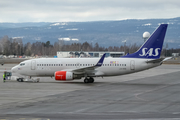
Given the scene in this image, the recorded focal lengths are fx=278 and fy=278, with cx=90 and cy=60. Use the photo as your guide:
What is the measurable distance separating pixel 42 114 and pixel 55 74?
57.3ft

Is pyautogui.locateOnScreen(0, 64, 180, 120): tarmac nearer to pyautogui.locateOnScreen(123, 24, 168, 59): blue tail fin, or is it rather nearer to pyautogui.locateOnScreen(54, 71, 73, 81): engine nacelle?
pyautogui.locateOnScreen(54, 71, 73, 81): engine nacelle

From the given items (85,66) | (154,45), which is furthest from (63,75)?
(154,45)

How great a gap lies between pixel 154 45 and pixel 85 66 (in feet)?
31.6

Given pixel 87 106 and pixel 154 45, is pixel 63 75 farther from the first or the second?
pixel 87 106

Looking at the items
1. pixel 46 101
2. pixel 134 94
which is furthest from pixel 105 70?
pixel 46 101

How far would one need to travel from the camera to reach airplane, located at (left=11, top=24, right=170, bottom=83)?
36.2 m

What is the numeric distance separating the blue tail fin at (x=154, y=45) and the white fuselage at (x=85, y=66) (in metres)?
1.01

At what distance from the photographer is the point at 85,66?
37750mm

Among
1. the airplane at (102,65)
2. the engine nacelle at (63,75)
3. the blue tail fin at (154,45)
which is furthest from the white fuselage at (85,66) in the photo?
the engine nacelle at (63,75)

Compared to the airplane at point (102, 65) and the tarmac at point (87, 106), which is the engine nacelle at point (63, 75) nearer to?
the airplane at point (102, 65)

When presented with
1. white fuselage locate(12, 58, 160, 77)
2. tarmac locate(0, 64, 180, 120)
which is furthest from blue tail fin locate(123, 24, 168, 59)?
tarmac locate(0, 64, 180, 120)

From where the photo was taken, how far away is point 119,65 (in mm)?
37062

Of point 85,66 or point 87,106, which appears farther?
point 85,66

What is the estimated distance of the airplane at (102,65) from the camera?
119 feet
